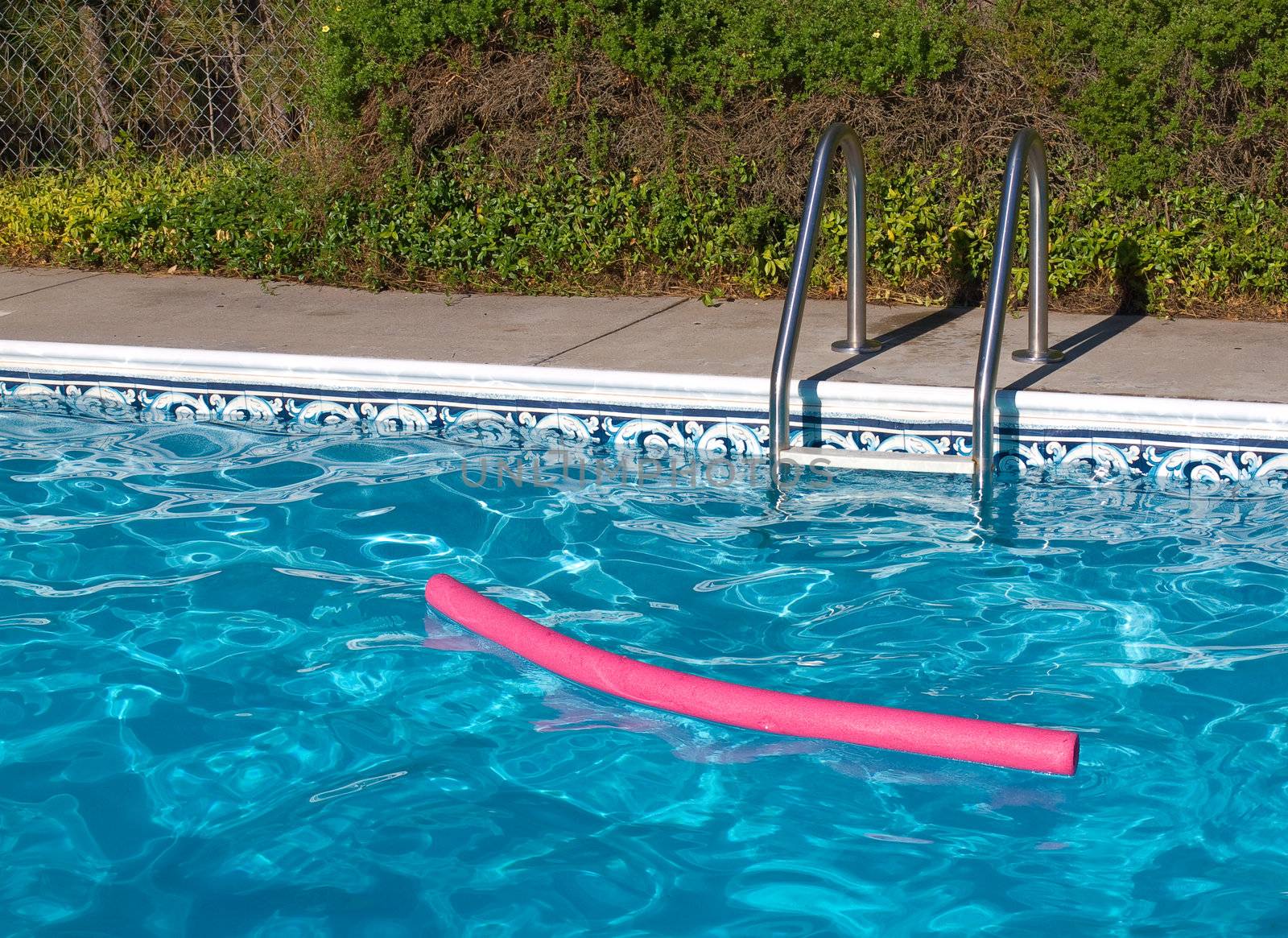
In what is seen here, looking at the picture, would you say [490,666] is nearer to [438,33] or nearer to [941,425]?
[941,425]

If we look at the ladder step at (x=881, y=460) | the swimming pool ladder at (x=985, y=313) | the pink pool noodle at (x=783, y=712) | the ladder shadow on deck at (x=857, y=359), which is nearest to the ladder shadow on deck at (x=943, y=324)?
the ladder shadow on deck at (x=857, y=359)

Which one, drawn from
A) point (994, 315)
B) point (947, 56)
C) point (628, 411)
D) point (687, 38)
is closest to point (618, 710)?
point (994, 315)

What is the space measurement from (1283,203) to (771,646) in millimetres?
3641

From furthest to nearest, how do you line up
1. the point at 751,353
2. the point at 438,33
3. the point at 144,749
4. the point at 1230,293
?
the point at 438,33, the point at 1230,293, the point at 751,353, the point at 144,749

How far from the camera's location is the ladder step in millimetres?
4277

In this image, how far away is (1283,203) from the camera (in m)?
5.93

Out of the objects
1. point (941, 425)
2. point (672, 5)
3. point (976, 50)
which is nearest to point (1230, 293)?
point (976, 50)

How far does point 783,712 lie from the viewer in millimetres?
3092

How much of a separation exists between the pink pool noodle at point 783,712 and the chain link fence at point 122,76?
6.07 m

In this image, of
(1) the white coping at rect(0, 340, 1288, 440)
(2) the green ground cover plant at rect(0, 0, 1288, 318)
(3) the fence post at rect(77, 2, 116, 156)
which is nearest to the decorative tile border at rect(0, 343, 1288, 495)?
(1) the white coping at rect(0, 340, 1288, 440)

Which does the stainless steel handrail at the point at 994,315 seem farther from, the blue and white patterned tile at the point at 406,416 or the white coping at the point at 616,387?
the blue and white patterned tile at the point at 406,416

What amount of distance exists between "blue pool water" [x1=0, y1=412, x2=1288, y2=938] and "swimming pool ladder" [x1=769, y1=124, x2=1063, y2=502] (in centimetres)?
19

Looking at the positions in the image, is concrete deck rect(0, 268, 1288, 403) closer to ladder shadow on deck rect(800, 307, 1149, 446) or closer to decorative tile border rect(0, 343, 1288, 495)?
ladder shadow on deck rect(800, 307, 1149, 446)

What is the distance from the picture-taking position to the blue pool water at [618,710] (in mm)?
2777
